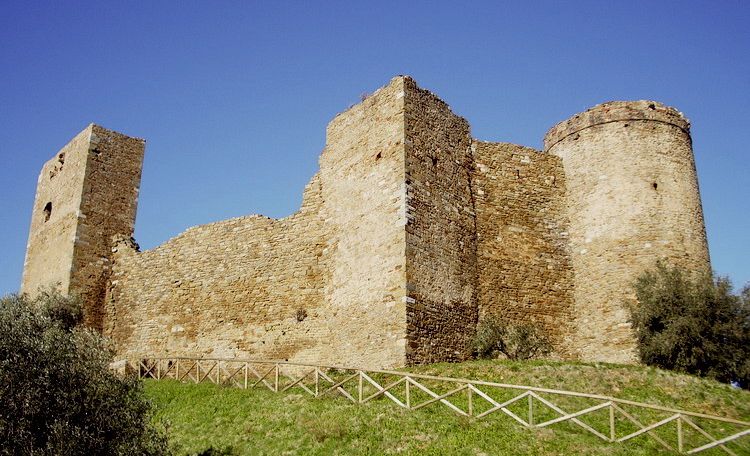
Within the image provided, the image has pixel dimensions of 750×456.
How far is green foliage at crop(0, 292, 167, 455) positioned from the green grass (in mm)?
923

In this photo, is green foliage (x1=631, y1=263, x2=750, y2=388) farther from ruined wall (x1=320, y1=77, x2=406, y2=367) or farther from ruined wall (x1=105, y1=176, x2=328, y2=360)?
ruined wall (x1=105, y1=176, x2=328, y2=360)

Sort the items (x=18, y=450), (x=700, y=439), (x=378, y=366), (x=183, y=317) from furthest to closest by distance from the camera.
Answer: (x=183, y=317) → (x=378, y=366) → (x=700, y=439) → (x=18, y=450)

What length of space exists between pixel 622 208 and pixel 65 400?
52.9ft

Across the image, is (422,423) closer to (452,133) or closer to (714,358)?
(714,358)

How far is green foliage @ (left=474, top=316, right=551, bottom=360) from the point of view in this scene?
19609 mm

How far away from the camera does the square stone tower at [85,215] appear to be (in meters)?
25.2

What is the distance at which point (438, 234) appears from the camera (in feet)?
65.6

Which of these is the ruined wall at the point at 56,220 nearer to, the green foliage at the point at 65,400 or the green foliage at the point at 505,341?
the green foliage at the point at 65,400

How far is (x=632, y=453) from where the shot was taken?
1270 cm

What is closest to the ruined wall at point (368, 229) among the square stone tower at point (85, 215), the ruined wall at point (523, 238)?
the ruined wall at point (523, 238)

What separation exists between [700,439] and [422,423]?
513 cm

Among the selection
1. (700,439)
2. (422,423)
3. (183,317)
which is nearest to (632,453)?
(700,439)

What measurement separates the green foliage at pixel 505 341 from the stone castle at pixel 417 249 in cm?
33

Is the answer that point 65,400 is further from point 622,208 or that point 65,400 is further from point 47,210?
point 47,210
